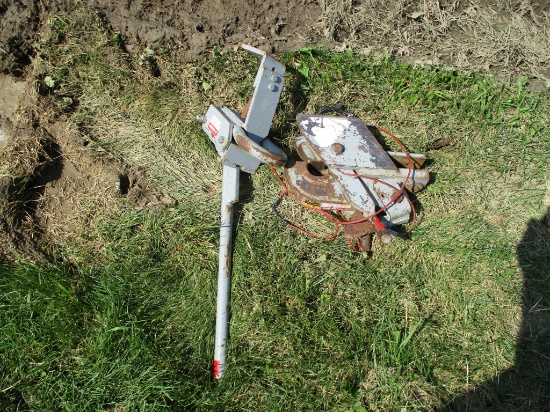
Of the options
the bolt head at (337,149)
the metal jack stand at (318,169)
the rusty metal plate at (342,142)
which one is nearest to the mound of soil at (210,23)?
the metal jack stand at (318,169)

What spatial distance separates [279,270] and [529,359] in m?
1.54

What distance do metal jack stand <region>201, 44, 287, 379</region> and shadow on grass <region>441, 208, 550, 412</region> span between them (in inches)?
52.8

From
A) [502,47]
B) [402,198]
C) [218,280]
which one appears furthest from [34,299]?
[502,47]

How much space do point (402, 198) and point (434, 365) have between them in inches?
38.0

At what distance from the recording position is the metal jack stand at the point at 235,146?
2.45 m

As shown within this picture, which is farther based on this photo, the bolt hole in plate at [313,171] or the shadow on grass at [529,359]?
the bolt hole in plate at [313,171]

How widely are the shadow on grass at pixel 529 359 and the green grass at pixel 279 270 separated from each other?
0.01 m

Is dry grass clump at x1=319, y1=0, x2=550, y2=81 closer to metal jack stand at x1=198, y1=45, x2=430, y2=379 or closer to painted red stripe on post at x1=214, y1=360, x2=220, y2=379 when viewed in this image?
metal jack stand at x1=198, y1=45, x2=430, y2=379

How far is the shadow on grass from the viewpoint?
8.35ft

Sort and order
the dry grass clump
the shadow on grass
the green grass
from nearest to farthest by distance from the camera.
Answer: the green grass < the shadow on grass < the dry grass clump

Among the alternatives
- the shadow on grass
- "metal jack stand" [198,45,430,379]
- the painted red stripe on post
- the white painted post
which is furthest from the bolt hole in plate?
the shadow on grass

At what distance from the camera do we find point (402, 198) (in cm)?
267

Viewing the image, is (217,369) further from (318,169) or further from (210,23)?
(210,23)

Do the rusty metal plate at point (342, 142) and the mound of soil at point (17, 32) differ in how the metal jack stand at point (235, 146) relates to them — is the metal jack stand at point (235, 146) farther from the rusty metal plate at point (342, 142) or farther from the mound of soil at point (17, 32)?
the mound of soil at point (17, 32)
